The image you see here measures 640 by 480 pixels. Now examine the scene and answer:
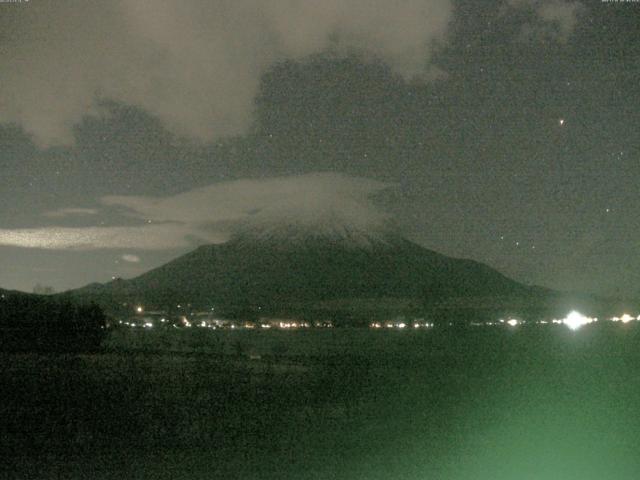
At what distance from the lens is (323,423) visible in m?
17.4

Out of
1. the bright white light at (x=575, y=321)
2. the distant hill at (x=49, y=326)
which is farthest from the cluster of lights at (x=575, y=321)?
the distant hill at (x=49, y=326)

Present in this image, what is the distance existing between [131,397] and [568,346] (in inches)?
1194

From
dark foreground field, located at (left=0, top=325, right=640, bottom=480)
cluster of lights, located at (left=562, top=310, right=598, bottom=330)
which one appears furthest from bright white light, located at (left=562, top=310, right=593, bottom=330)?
dark foreground field, located at (left=0, top=325, right=640, bottom=480)

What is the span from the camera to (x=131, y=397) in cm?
2106

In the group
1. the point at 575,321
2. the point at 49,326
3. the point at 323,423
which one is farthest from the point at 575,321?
the point at 323,423

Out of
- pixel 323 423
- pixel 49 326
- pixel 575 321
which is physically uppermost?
pixel 575 321

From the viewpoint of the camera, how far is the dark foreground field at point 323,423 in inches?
511

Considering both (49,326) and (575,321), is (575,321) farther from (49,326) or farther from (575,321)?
(49,326)

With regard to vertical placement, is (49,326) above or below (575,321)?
below

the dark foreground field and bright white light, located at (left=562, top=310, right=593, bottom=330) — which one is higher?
bright white light, located at (left=562, top=310, right=593, bottom=330)

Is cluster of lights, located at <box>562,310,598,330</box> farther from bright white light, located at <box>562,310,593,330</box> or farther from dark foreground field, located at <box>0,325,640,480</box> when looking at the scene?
dark foreground field, located at <box>0,325,640,480</box>

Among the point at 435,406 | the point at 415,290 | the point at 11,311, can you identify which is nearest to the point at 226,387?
Result: the point at 435,406

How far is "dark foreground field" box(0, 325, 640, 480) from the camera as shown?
1298cm

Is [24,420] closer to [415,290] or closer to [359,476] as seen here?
[359,476]
